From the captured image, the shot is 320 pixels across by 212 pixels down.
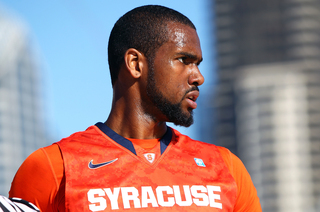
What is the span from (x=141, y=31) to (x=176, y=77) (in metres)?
0.51

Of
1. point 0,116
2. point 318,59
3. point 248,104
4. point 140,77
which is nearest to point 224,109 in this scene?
point 248,104

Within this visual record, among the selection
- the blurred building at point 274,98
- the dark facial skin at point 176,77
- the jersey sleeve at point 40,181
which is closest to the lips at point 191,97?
the dark facial skin at point 176,77

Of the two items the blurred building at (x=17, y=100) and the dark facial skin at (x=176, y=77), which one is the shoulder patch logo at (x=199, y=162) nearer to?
the dark facial skin at (x=176, y=77)

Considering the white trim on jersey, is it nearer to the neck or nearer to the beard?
the neck

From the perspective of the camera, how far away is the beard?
12.9 feet

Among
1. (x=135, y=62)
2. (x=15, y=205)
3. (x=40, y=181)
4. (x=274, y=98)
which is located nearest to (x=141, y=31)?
(x=135, y=62)

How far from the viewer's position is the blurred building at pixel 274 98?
130m

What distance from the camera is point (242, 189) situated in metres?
3.91

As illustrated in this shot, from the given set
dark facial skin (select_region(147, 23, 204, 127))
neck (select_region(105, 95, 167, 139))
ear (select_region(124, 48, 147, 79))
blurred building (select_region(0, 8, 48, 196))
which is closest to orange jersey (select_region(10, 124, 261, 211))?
neck (select_region(105, 95, 167, 139))

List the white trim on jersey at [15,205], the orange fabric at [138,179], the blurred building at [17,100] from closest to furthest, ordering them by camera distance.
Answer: the white trim on jersey at [15,205]
the orange fabric at [138,179]
the blurred building at [17,100]

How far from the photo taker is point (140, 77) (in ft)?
13.3

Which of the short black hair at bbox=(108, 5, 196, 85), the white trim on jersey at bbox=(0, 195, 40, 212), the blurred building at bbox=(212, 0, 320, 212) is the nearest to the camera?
the white trim on jersey at bbox=(0, 195, 40, 212)

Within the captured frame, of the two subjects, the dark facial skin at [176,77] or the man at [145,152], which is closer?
the man at [145,152]

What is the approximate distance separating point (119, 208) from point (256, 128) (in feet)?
429
